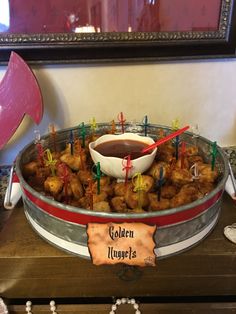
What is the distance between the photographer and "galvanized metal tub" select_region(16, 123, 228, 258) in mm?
606

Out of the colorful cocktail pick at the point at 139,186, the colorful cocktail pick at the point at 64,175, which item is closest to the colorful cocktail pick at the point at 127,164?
the colorful cocktail pick at the point at 139,186

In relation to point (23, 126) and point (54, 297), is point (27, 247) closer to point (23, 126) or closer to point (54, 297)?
point (54, 297)

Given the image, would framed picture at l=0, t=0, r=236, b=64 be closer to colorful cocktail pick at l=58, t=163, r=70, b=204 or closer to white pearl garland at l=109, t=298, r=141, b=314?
colorful cocktail pick at l=58, t=163, r=70, b=204

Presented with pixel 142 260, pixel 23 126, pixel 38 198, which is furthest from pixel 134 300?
pixel 23 126

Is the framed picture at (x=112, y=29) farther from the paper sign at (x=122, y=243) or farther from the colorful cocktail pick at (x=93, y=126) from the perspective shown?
the paper sign at (x=122, y=243)

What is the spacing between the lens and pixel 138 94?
98cm

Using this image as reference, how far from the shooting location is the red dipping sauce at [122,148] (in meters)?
0.75

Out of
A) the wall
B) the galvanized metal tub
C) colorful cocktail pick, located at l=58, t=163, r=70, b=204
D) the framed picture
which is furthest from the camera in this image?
the wall

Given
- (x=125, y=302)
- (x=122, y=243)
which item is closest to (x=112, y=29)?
(x=122, y=243)

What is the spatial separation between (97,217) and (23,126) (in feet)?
1.64

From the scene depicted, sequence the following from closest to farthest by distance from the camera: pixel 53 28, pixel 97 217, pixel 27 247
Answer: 1. pixel 97 217
2. pixel 27 247
3. pixel 53 28

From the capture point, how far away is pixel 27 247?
2.31ft

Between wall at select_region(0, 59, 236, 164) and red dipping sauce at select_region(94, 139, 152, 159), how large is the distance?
0.71 feet

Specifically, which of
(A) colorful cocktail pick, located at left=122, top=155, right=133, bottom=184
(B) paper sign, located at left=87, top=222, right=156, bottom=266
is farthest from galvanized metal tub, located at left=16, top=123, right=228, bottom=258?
(A) colorful cocktail pick, located at left=122, top=155, right=133, bottom=184
